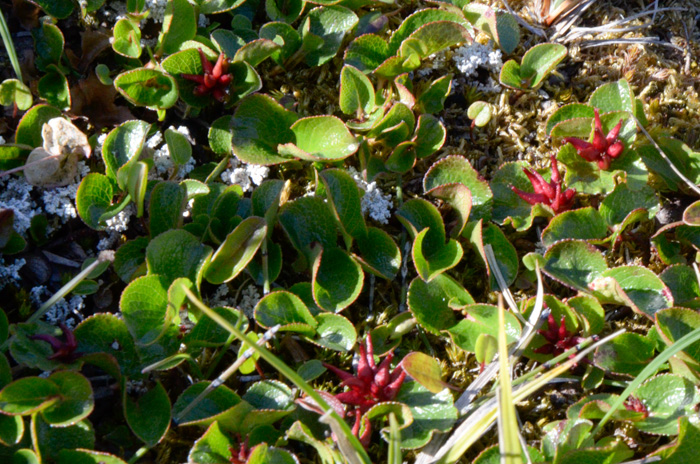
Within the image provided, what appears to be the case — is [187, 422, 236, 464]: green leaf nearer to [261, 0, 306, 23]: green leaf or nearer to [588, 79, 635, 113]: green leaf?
[261, 0, 306, 23]: green leaf

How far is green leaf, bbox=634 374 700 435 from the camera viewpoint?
122 centimetres

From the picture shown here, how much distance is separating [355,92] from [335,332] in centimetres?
62

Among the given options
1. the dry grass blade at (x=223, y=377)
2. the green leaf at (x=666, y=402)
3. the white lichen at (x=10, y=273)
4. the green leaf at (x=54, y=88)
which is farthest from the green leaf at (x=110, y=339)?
the green leaf at (x=666, y=402)

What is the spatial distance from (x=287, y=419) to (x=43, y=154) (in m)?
0.83

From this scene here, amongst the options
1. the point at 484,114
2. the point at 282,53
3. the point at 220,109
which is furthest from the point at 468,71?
the point at 220,109

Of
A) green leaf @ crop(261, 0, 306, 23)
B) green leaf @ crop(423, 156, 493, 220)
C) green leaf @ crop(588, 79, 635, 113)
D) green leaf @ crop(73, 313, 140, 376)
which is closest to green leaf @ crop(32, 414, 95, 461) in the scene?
green leaf @ crop(73, 313, 140, 376)

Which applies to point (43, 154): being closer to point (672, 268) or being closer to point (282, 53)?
point (282, 53)

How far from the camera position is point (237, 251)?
51.2 inches

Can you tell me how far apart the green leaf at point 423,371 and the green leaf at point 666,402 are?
411 mm

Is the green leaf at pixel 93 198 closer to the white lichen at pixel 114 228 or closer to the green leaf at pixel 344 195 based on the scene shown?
the white lichen at pixel 114 228

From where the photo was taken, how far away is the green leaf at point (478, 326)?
50.8 inches

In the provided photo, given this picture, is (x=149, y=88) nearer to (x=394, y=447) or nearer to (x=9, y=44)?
(x=9, y=44)

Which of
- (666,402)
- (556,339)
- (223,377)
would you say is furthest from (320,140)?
(666,402)

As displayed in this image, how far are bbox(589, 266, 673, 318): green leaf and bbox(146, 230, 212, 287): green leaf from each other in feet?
2.81
